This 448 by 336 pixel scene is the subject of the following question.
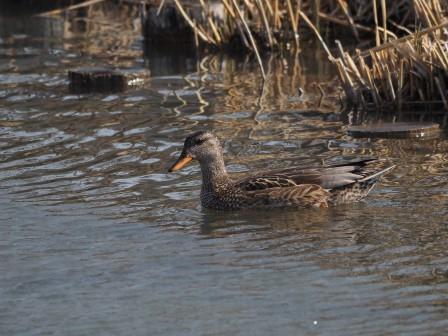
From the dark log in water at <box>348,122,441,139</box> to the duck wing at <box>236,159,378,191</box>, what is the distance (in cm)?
223

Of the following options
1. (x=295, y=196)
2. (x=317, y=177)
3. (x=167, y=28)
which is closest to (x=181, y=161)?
(x=295, y=196)

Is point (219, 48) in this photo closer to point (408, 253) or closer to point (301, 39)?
point (301, 39)

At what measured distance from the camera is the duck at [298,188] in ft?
28.5

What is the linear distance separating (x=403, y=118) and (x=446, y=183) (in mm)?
2844

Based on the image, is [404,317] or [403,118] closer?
[404,317]

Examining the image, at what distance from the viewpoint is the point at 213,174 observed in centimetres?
913

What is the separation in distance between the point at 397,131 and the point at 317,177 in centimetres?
243

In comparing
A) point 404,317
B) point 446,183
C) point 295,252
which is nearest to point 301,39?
point 446,183

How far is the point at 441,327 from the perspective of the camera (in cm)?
→ 611

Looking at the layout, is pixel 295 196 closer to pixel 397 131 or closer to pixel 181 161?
pixel 181 161

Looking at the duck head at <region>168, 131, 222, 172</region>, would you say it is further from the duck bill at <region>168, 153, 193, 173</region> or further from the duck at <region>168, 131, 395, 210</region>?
the duck at <region>168, 131, 395, 210</region>

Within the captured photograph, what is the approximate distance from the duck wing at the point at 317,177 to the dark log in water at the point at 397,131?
2.23 meters

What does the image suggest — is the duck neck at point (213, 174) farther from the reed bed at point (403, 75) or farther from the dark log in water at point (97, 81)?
the dark log in water at point (97, 81)

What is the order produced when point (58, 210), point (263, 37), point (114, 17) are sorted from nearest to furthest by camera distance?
point (58, 210), point (263, 37), point (114, 17)
